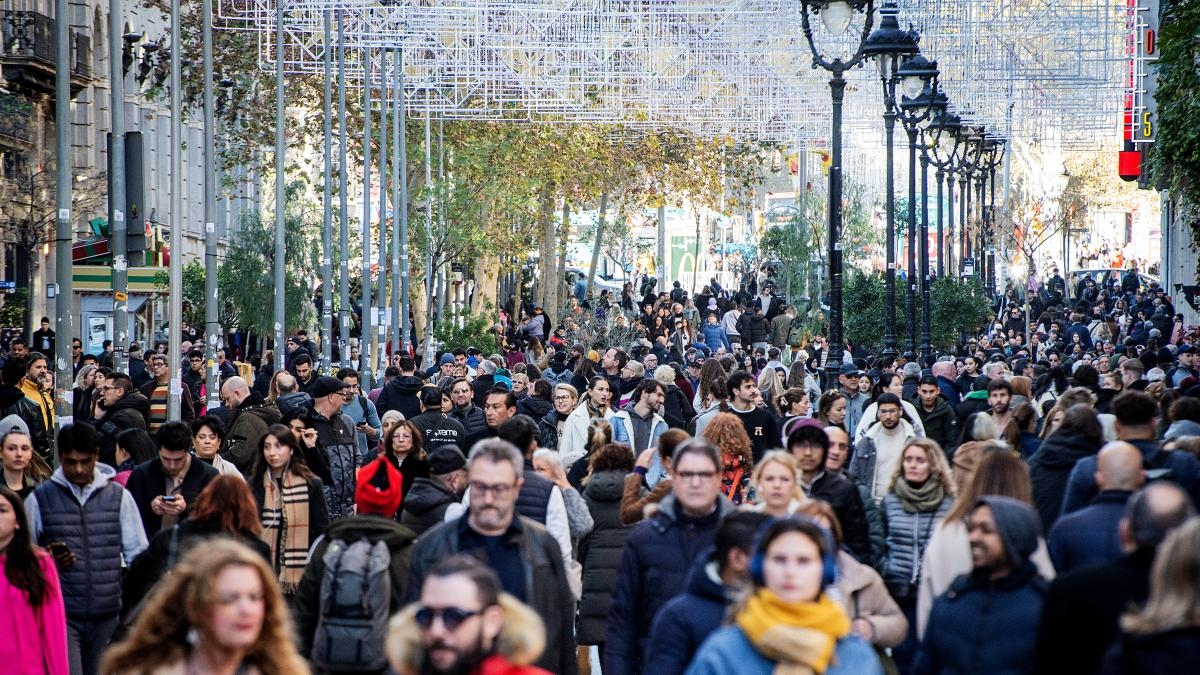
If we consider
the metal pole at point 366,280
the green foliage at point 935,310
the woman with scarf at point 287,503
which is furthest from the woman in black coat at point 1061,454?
the green foliage at point 935,310

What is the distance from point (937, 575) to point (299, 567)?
4.00 metres

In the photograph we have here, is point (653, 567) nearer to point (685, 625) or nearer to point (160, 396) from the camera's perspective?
point (685, 625)

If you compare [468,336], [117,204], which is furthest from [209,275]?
[468,336]

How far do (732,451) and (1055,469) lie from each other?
5.43 feet

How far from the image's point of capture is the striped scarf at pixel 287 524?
34.6 ft

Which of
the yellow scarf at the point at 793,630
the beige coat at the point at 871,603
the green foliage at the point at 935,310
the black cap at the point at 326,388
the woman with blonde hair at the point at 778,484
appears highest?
the green foliage at the point at 935,310

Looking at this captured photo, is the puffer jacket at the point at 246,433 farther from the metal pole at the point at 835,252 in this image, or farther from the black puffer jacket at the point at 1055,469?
the metal pole at the point at 835,252

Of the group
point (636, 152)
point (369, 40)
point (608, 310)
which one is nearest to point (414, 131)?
point (636, 152)

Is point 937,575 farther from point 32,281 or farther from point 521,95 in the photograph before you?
point 521,95

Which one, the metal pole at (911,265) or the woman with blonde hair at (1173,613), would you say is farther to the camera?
the metal pole at (911,265)

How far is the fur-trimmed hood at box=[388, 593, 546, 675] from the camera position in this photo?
5199mm

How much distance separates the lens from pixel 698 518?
7.84 m

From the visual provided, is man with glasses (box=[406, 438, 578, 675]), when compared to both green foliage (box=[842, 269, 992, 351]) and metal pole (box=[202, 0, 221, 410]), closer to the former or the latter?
metal pole (box=[202, 0, 221, 410])

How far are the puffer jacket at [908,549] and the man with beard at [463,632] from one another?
14.8 ft
